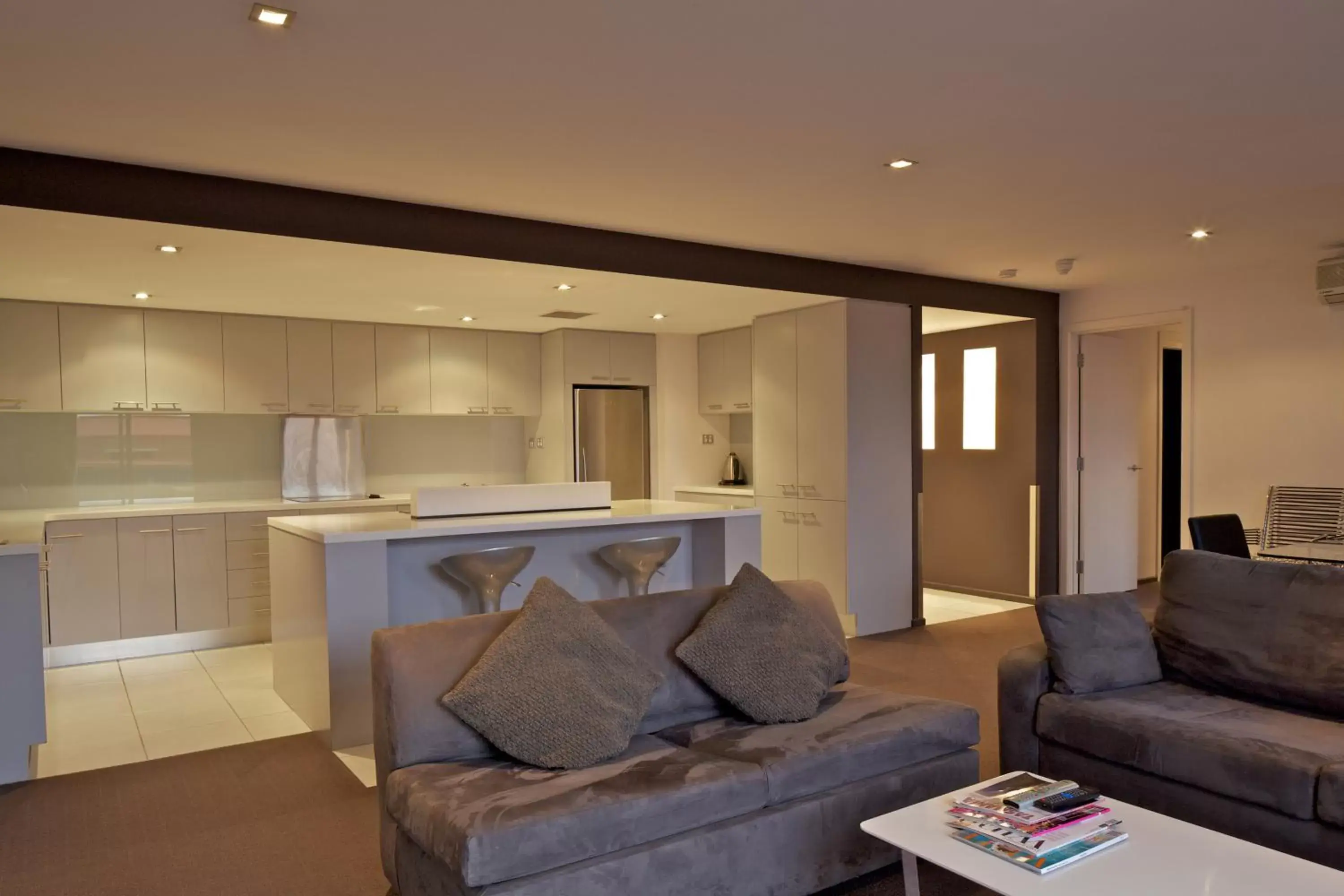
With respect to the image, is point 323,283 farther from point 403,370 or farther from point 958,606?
point 958,606

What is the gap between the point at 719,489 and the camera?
23.6 ft

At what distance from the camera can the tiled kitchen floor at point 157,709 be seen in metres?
4.07

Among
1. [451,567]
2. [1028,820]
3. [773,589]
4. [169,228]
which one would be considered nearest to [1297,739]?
[1028,820]

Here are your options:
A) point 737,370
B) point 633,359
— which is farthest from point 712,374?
point 633,359

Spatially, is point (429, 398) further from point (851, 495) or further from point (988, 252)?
point (988, 252)

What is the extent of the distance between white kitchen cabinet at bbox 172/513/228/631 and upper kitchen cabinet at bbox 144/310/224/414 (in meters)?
0.81

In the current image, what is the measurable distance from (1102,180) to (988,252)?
1.55 m

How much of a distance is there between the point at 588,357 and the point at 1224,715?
5312 mm

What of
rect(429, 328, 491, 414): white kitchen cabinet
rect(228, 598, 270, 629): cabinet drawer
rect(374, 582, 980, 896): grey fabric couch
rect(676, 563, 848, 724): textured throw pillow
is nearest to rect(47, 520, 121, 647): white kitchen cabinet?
rect(228, 598, 270, 629): cabinet drawer

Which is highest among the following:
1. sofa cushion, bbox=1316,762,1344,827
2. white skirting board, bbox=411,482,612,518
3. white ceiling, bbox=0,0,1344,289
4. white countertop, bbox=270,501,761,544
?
white ceiling, bbox=0,0,1344,289

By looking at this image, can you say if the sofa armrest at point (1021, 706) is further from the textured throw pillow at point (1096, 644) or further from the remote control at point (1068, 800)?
the remote control at point (1068, 800)

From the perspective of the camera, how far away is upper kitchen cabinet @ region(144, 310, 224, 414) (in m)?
6.08

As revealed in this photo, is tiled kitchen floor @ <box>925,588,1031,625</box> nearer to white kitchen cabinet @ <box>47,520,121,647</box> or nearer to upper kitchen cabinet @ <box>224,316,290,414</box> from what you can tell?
upper kitchen cabinet @ <box>224,316,290,414</box>

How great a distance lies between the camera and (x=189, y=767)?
383 cm
